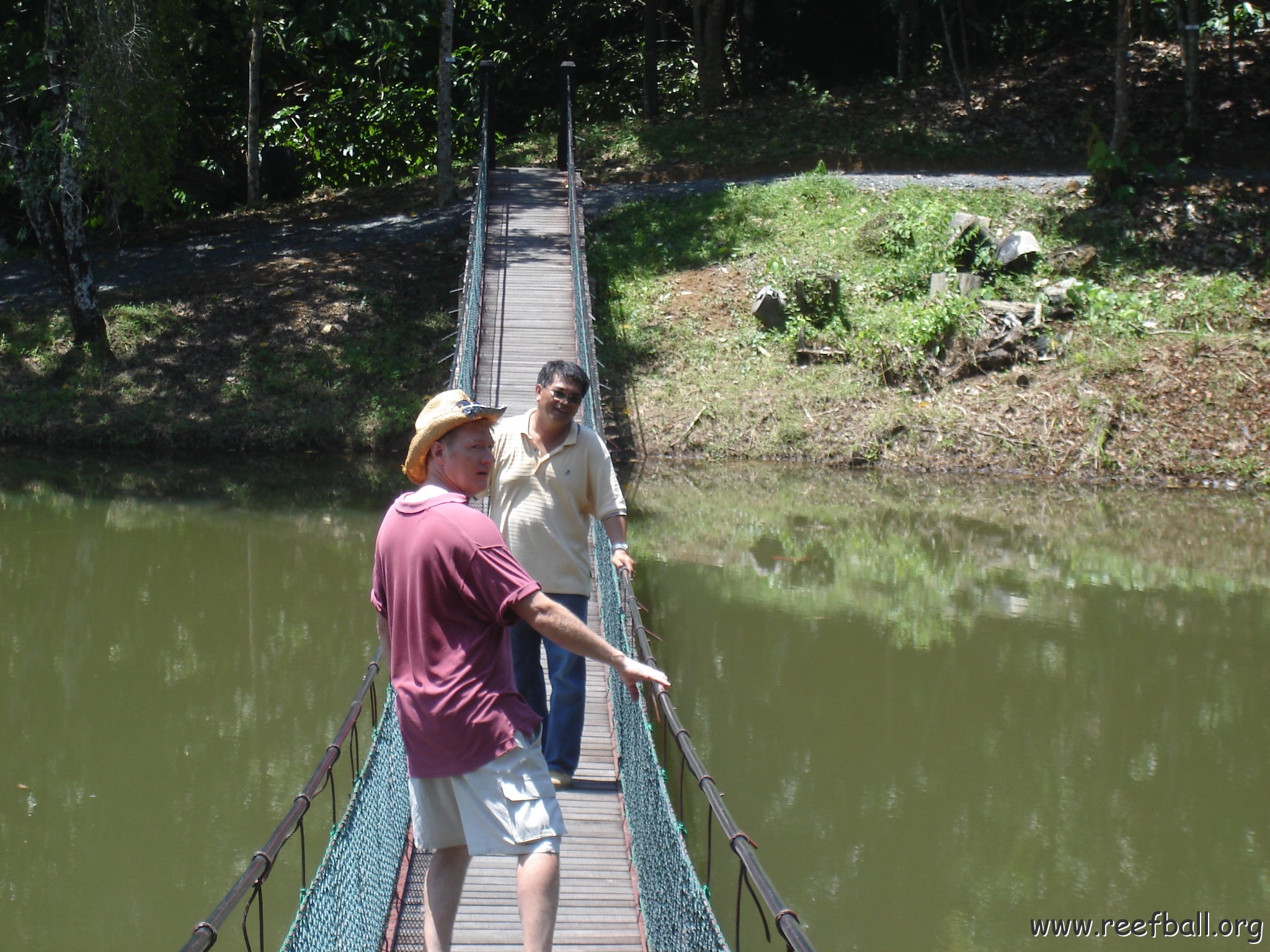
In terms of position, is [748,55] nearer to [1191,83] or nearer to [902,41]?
[902,41]

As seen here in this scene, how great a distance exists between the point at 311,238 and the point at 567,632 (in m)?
13.5

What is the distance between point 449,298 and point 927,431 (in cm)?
528

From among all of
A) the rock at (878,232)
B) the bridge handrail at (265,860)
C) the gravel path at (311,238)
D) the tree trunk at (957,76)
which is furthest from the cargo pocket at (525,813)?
the tree trunk at (957,76)

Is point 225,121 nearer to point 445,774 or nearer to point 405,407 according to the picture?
point 405,407

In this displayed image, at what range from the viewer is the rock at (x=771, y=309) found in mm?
12164

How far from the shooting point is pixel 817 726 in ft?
17.9

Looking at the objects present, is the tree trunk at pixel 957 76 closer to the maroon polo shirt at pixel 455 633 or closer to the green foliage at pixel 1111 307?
the green foliage at pixel 1111 307

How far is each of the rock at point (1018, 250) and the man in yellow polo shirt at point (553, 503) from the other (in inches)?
381

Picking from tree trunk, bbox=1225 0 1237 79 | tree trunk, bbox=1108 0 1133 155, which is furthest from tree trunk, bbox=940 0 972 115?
tree trunk, bbox=1225 0 1237 79

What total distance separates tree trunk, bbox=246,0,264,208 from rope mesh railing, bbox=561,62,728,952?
12134 mm

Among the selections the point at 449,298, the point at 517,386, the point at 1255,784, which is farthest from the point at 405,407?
the point at 1255,784

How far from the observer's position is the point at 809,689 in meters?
5.93

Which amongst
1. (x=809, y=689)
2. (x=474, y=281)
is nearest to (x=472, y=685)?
(x=809, y=689)

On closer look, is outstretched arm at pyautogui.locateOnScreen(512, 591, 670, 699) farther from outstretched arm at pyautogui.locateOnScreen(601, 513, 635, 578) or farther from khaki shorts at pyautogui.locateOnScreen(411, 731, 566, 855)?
outstretched arm at pyautogui.locateOnScreen(601, 513, 635, 578)
